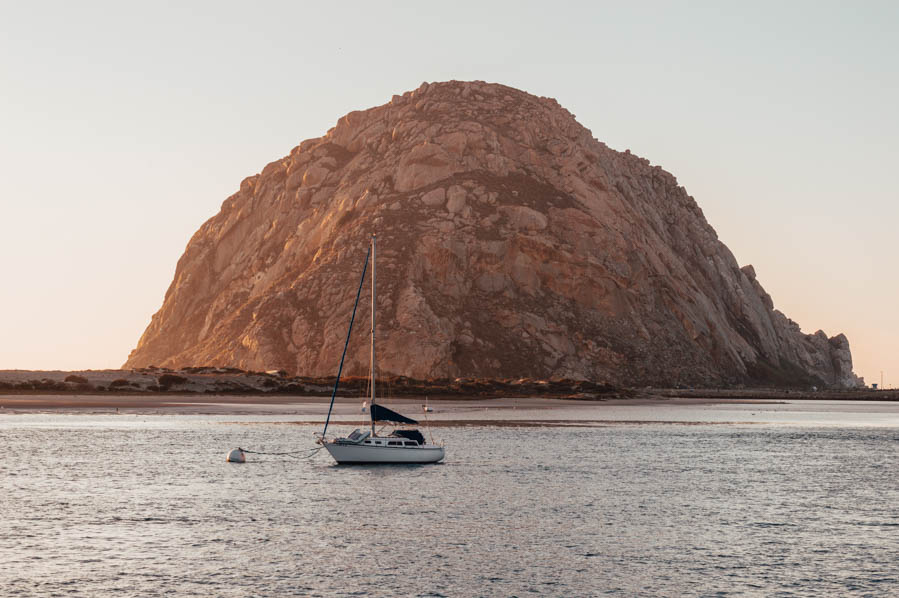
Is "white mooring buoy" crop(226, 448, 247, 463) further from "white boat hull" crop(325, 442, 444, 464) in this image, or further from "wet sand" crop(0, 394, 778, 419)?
"wet sand" crop(0, 394, 778, 419)

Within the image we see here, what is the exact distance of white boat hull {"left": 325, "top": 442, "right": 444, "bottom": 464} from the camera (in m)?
67.4

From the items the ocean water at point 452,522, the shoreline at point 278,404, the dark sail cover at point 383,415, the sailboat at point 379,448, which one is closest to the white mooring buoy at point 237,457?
the ocean water at point 452,522

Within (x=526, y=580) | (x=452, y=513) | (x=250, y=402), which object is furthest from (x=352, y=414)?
(x=526, y=580)

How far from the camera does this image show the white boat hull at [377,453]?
67438mm

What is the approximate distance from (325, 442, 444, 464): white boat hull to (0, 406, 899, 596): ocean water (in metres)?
1.02

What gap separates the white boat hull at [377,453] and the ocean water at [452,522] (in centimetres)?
102

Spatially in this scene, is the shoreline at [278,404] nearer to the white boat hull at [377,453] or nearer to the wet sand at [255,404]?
the wet sand at [255,404]

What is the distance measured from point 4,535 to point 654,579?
990 inches

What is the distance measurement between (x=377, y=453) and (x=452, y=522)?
74.9 feet

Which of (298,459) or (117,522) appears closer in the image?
(117,522)

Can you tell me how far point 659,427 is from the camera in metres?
114

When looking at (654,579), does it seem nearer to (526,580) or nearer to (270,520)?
(526,580)

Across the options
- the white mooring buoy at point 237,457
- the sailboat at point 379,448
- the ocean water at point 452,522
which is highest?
the sailboat at point 379,448

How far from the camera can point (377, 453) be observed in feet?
222
